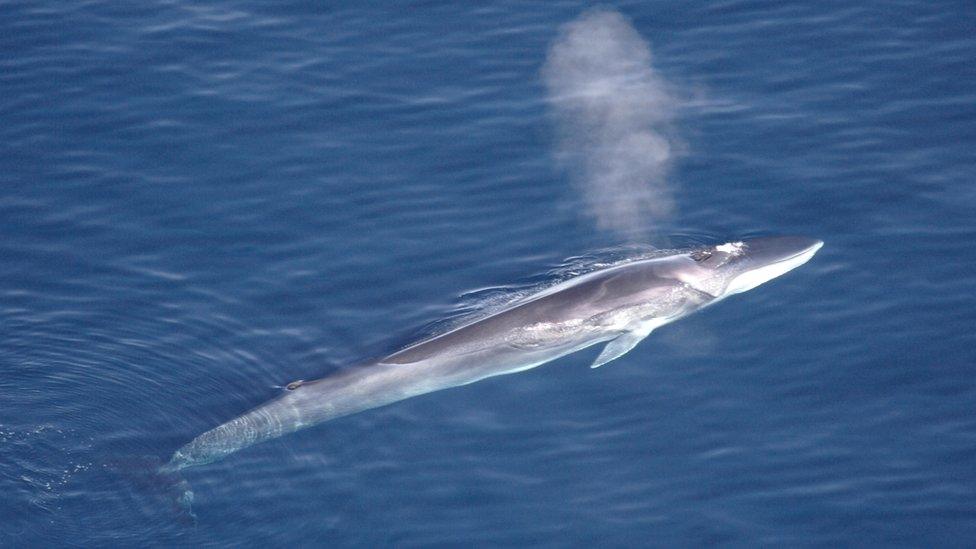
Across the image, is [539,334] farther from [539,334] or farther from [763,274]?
[763,274]

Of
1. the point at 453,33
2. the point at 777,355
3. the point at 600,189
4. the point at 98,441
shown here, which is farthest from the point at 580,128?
the point at 98,441

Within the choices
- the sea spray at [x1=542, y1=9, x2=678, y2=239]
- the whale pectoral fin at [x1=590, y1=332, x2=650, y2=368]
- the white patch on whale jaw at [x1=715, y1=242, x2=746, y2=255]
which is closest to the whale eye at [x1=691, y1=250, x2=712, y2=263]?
the white patch on whale jaw at [x1=715, y1=242, x2=746, y2=255]

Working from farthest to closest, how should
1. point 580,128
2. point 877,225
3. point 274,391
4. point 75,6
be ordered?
1. point 75,6
2. point 580,128
3. point 877,225
4. point 274,391

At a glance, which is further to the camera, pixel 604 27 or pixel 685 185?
pixel 604 27

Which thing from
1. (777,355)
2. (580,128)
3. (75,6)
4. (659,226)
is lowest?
(777,355)

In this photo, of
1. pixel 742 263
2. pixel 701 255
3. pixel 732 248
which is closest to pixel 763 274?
pixel 742 263

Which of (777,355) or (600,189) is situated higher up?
(600,189)

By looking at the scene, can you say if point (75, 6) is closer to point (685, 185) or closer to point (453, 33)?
point (453, 33)

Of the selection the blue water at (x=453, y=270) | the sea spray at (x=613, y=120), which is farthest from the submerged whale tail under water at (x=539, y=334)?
the sea spray at (x=613, y=120)
